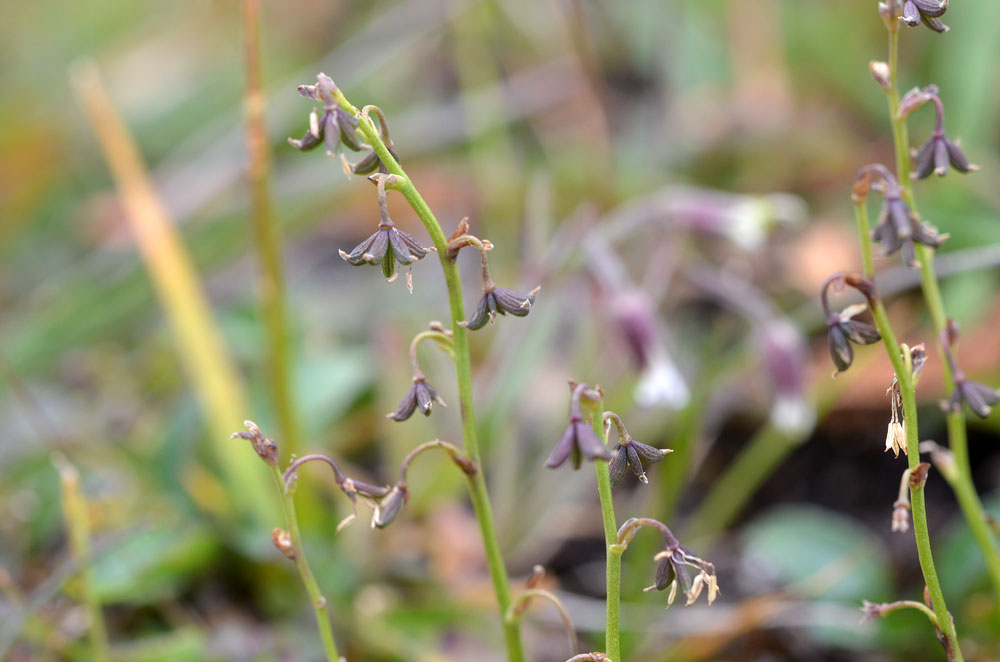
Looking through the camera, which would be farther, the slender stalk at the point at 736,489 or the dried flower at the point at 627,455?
the slender stalk at the point at 736,489

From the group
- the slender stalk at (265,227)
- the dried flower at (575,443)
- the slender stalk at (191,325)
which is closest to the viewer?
the dried flower at (575,443)

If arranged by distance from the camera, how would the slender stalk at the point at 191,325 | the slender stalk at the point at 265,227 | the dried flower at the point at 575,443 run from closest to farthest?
1. the dried flower at the point at 575,443
2. the slender stalk at the point at 265,227
3. the slender stalk at the point at 191,325

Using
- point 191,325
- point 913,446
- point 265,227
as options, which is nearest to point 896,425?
point 913,446

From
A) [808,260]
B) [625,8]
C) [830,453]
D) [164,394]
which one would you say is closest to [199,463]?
[164,394]

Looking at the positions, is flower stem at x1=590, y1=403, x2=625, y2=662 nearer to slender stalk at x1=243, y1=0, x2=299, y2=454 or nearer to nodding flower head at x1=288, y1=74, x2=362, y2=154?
nodding flower head at x1=288, y1=74, x2=362, y2=154

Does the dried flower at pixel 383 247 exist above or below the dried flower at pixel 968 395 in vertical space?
above

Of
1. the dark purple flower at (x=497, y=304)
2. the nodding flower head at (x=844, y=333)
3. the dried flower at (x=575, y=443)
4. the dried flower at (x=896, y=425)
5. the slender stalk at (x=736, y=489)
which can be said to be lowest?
the slender stalk at (x=736, y=489)

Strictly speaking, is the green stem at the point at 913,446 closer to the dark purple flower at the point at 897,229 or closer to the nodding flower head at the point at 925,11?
the dark purple flower at the point at 897,229

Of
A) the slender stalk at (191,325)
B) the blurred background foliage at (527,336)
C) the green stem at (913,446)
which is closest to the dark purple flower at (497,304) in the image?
the green stem at (913,446)
